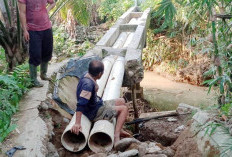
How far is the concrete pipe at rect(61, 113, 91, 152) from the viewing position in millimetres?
3414

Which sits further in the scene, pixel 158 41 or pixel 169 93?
pixel 158 41

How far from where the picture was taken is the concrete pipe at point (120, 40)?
8002mm

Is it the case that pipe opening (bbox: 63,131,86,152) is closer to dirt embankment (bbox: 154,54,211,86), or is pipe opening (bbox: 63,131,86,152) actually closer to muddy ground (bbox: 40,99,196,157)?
muddy ground (bbox: 40,99,196,157)

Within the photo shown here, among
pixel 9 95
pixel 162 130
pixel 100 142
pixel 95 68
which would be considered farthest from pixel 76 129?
pixel 162 130

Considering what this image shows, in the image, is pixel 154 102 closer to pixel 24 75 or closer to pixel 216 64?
pixel 24 75

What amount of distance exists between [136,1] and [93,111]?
12.6m

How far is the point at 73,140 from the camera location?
11.7 ft

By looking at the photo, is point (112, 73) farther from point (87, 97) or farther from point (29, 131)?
point (29, 131)

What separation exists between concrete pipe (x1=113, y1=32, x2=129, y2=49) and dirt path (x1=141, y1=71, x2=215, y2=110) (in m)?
2.37

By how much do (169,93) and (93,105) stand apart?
7.37 metres

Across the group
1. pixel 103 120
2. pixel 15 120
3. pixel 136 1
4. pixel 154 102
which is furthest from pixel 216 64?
pixel 136 1

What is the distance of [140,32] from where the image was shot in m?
8.41

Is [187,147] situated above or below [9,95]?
below

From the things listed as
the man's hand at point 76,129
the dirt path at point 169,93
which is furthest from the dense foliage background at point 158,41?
the dirt path at point 169,93
